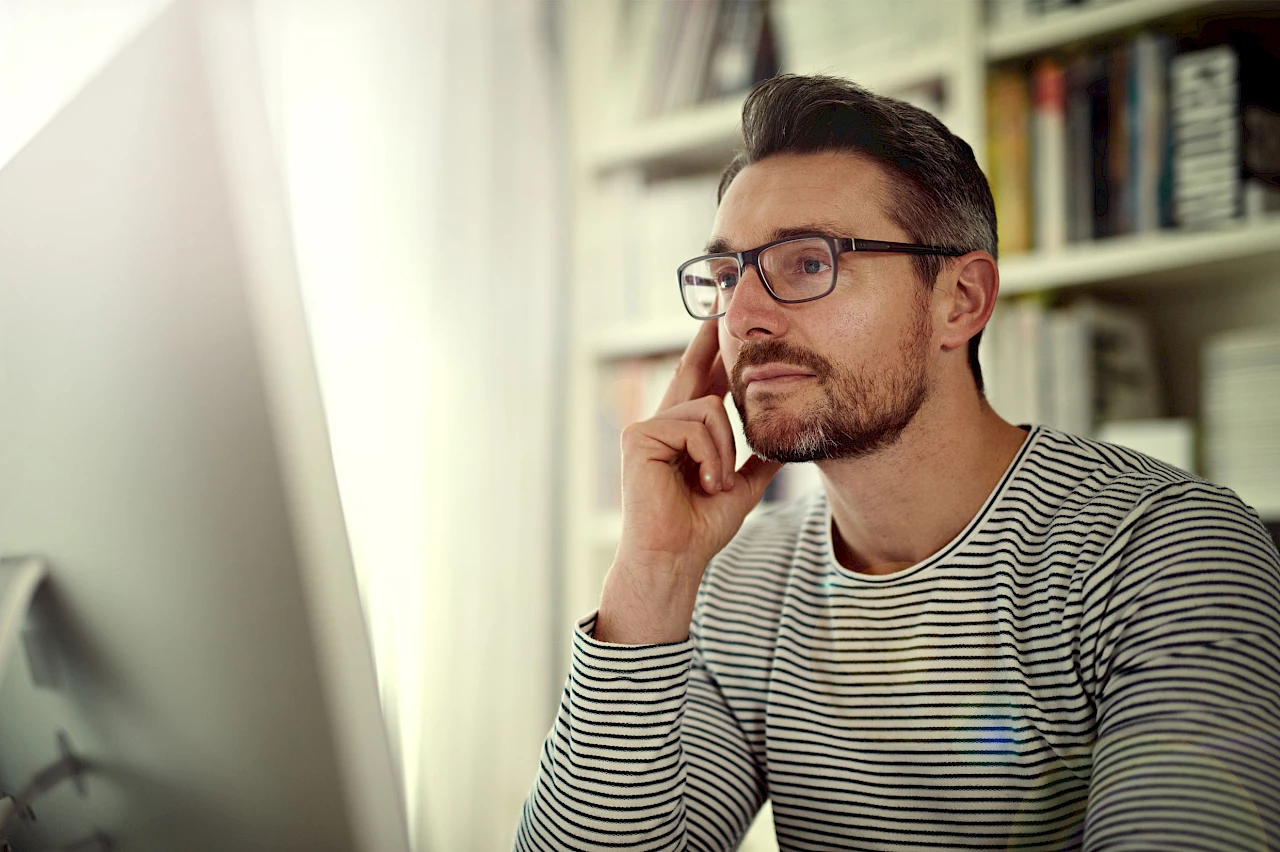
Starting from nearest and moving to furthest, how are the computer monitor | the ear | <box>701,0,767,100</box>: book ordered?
the computer monitor → the ear → <box>701,0,767,100</box>: book

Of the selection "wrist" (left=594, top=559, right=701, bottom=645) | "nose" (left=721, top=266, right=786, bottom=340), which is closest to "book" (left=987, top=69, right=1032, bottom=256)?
"nose" (left=721, top=266, right=786, bottom=340)

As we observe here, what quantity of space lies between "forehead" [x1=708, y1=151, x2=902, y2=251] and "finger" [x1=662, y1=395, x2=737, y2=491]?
186 mm

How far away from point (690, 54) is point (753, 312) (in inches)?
43.6

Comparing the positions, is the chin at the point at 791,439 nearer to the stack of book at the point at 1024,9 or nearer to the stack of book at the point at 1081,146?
the stack of book at the point at 1081,146

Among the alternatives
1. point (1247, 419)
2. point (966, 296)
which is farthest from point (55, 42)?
point (1247, 419)

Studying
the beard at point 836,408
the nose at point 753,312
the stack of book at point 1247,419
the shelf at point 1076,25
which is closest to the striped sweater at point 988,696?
the beard at point 836,408

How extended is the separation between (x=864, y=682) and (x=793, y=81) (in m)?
0.71

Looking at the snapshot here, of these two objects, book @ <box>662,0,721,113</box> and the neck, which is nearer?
the neck

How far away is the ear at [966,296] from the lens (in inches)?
42.0

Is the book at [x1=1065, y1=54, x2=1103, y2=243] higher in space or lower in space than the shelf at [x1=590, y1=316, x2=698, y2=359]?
higher

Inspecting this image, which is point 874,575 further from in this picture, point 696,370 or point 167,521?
point 167,521

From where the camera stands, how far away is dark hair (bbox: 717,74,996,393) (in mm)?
1054

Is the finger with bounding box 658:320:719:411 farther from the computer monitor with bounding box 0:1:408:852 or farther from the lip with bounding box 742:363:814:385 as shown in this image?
the computer monitor with bounding box 0:1:408:852

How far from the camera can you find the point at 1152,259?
1405 mm
